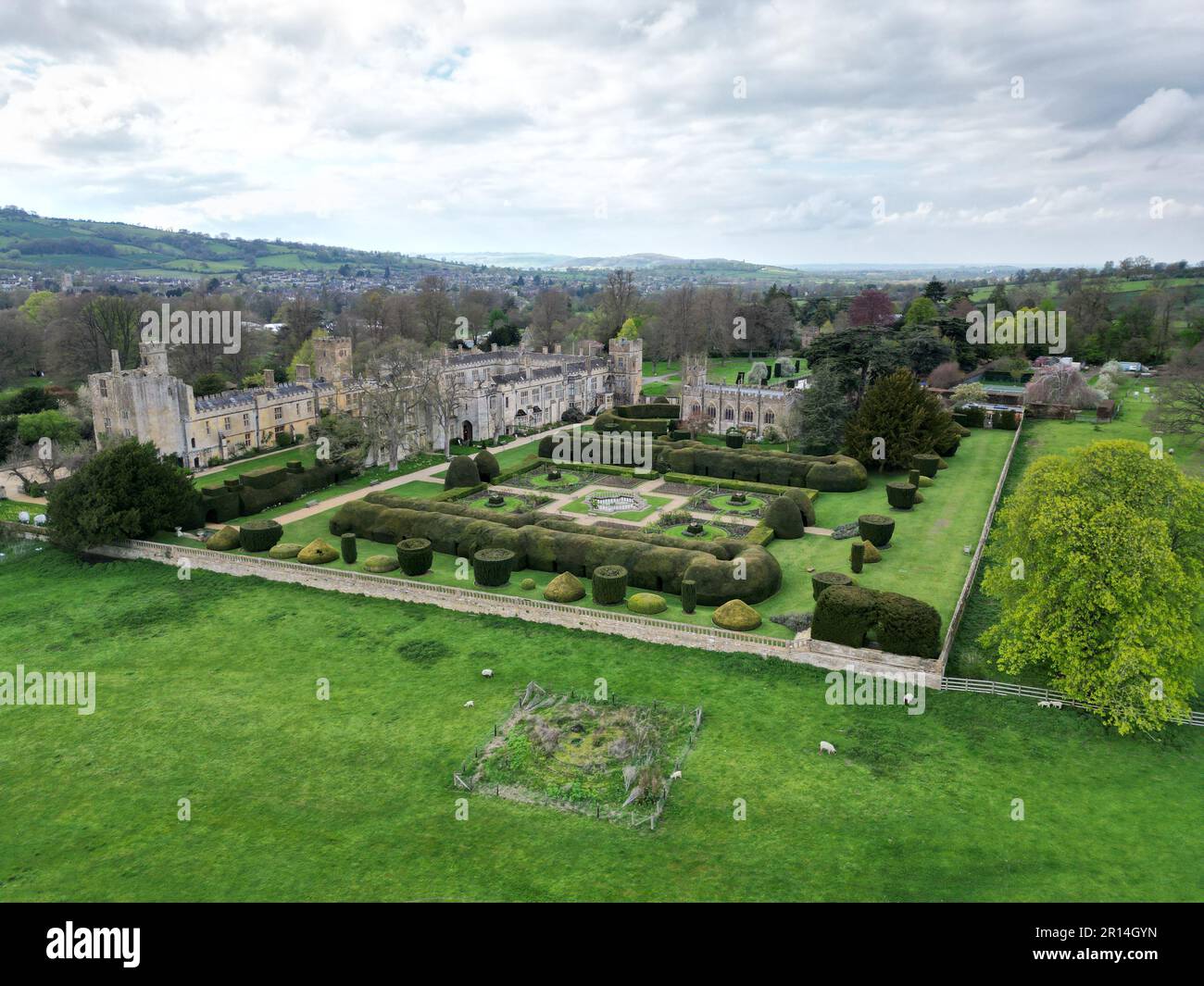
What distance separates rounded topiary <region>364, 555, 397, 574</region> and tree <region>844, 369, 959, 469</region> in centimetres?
3622

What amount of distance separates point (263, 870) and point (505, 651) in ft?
46.8

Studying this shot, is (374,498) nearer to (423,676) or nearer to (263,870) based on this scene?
(423,676)

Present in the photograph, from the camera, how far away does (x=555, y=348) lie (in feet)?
340

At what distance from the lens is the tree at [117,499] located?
4431 cm

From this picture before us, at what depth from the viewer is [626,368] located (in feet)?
295

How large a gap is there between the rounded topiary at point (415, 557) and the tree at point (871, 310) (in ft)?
319

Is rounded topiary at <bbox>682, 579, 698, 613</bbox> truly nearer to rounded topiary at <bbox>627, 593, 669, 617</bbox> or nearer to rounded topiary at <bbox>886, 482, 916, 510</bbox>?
rounded topiary at <bbox>627, 593, 669, 617</bbox>

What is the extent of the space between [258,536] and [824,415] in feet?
145

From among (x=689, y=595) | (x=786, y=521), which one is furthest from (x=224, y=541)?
(x=786, y=521)

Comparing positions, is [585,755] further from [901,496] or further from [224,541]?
[901,496]

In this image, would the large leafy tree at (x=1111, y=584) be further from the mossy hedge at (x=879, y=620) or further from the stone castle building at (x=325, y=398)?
Answer: the stone castle building at (x=325, y=398)

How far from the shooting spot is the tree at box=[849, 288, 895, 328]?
123 meters

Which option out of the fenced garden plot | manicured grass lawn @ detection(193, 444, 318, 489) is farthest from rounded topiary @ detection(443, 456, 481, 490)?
the fenced garden plot

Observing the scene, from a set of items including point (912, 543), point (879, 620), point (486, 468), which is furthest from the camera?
point (486, 468)
